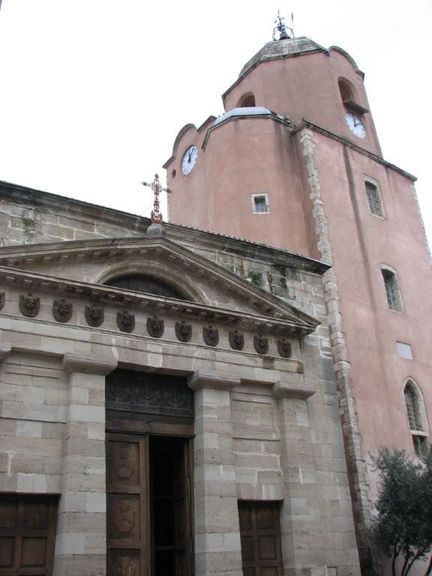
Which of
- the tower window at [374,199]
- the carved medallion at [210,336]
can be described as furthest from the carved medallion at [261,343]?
the tower window at [374,199]

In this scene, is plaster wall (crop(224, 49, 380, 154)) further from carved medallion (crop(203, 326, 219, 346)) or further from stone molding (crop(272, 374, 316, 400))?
carved medallion (crop(203, 326, 219, 346))

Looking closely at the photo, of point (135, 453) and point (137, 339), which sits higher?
point (137, 339)

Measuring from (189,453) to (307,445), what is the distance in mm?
2310

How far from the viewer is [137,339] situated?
37.6 feet

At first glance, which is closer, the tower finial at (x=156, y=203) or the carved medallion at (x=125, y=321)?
the carved medallion at (x=125, y=321)

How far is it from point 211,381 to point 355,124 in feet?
39.4

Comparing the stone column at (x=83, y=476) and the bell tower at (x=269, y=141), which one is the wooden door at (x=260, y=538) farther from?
the bell tower at (x=269, y=141)

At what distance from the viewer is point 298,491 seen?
11922 mm

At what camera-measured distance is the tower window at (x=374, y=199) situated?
18.5 metres

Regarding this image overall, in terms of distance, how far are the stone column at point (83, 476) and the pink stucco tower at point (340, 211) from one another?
5936 mm

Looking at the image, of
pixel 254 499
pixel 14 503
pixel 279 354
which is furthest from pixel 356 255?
pixel 14 503

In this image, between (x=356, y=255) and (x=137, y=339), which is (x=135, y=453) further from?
(x=356, y=255)

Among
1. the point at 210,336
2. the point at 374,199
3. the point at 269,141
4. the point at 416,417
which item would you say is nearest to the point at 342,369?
the point at 416,417

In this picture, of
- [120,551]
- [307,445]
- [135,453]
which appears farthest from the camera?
[307,445]
